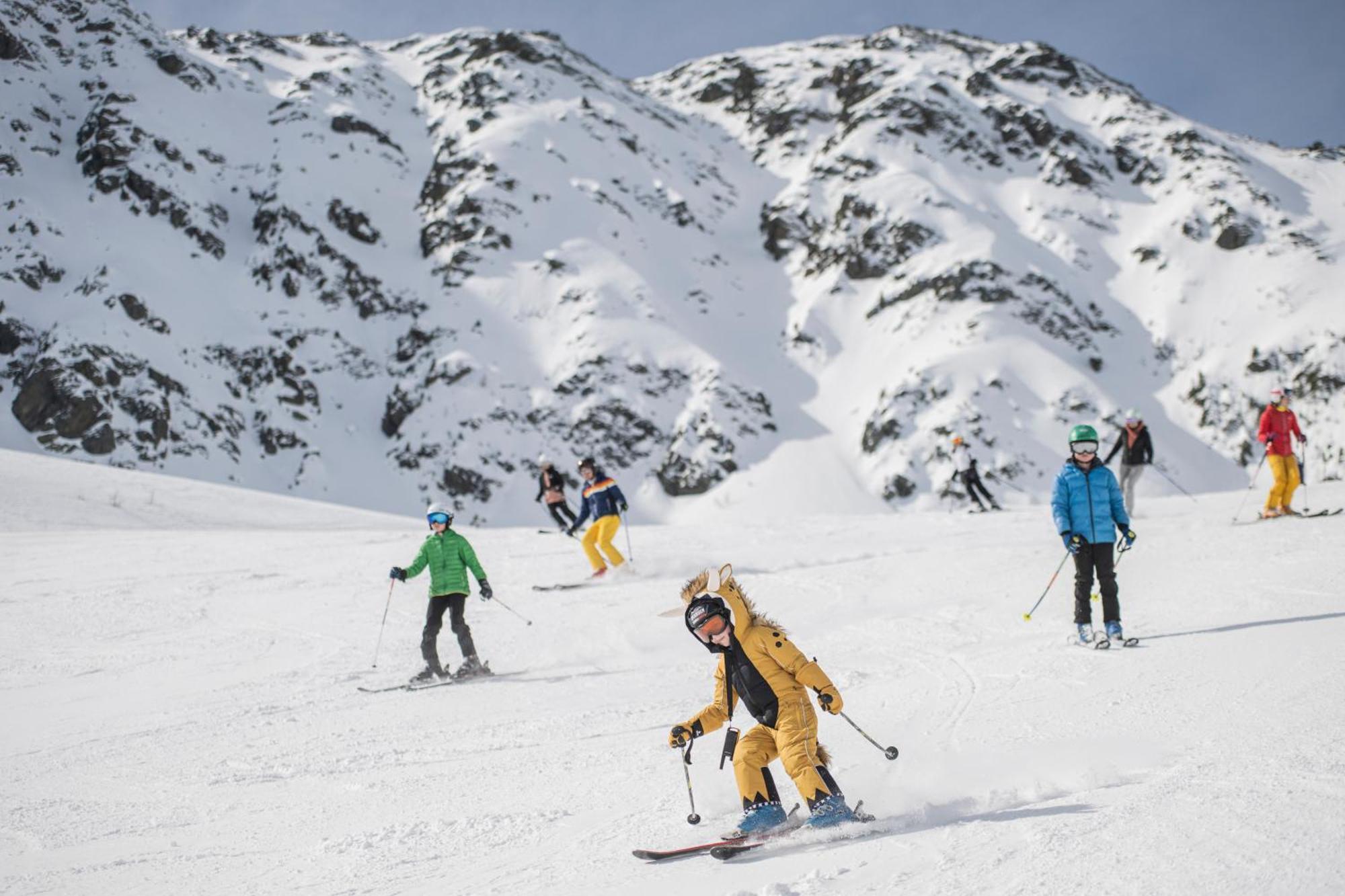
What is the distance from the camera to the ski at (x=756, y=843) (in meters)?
3.53

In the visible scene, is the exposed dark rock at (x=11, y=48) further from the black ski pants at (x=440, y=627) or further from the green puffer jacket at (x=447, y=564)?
the black ski pants at (x=440, y=627)

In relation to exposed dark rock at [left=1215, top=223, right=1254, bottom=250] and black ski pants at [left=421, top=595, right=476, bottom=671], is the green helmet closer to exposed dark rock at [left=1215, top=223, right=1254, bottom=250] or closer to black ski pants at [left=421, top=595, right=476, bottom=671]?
black ski pants at [left=421, top=595, right=476, bottom=671]

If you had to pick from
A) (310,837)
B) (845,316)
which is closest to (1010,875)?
(310,837)

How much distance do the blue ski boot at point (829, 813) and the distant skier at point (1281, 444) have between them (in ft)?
35.8

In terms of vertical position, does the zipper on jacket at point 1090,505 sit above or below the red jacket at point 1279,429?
below

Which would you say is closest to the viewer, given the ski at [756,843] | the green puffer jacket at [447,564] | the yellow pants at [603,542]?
the ski at [756,843]

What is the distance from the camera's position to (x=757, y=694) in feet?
13.3

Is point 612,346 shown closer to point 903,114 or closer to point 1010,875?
point 903,114

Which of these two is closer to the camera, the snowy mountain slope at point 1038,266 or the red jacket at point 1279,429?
the red jacket at point 1279,429

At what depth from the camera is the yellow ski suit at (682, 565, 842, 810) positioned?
3.89 meters

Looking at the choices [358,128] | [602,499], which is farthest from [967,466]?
[358,128]

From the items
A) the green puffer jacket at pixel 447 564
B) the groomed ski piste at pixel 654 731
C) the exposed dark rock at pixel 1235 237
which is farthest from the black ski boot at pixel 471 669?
the exposed dark rock at pixel 1235 237

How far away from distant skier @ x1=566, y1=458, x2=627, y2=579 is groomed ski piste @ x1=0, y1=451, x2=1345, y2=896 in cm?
48

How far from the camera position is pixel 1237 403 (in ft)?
138
